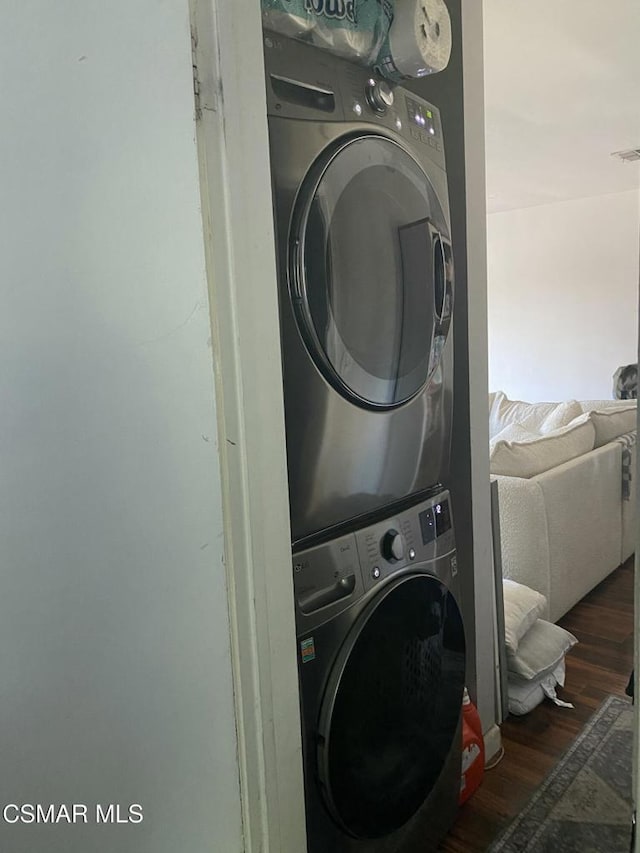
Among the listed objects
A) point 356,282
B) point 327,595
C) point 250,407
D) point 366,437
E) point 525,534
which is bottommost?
point 525,534

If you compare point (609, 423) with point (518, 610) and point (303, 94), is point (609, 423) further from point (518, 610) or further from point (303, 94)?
point (303, 94)

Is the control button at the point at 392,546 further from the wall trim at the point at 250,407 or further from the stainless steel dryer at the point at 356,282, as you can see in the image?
the wall trim at the point at 250,407

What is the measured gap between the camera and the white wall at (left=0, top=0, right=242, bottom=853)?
32.4 inches

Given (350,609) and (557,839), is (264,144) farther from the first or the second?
(557,839)

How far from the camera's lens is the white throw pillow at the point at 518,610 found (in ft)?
6.68

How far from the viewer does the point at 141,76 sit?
81 centimetres

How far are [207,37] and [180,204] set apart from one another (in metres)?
0.22

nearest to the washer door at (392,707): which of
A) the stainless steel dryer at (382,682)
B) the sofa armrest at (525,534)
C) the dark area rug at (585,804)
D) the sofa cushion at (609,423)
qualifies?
the stainless steel dryer at (382,682)

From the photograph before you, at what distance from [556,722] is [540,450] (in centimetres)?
110

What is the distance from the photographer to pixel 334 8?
1.11m

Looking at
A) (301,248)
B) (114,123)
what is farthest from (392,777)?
(114,123)

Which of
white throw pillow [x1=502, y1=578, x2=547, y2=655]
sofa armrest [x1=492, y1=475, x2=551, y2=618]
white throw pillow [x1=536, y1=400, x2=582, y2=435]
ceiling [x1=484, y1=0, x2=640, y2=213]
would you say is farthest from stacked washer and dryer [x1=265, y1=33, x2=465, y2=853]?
white throw pillow [x1=536, y1=400, x2=582, y2=435]

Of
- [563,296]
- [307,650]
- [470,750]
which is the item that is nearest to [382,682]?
[307,650]

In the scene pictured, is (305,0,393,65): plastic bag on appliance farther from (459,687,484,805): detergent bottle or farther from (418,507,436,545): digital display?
(459,687,484,805): detergent bottle
